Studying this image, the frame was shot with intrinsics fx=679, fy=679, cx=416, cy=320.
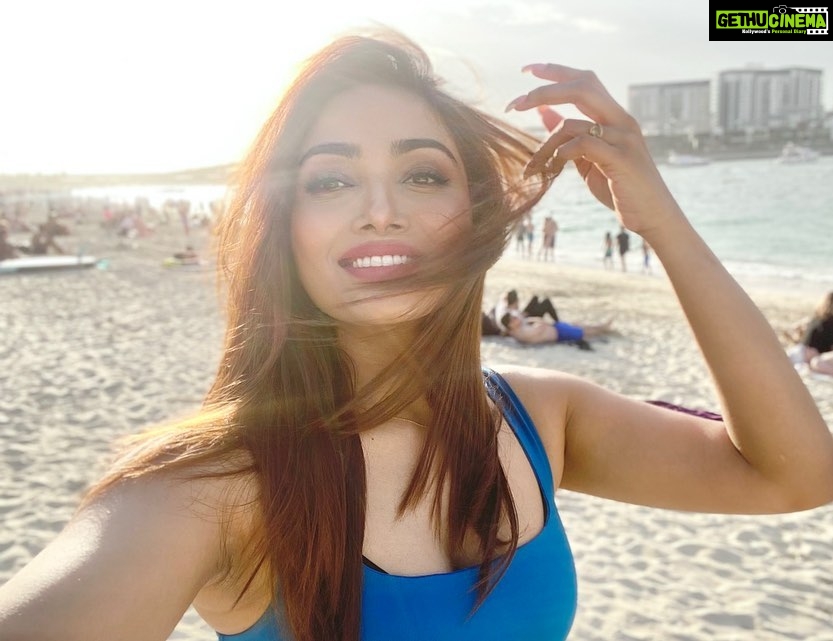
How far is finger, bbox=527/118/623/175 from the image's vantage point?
1506mm

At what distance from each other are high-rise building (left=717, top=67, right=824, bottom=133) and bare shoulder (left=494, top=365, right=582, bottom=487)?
382 feet

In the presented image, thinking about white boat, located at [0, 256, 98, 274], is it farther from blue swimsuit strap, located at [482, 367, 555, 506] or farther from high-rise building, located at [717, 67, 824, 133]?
high-rise building, located at [717, 67, 824, 133]

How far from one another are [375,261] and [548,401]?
632 mm

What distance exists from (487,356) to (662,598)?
5665mm

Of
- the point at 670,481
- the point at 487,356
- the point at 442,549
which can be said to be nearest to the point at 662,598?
the point at 670,481

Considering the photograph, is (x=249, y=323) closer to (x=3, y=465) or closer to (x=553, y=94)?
(x=553, y=94)

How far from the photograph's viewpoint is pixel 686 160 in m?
90.9

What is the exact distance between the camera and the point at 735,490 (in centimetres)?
163

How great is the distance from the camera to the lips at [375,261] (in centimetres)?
144

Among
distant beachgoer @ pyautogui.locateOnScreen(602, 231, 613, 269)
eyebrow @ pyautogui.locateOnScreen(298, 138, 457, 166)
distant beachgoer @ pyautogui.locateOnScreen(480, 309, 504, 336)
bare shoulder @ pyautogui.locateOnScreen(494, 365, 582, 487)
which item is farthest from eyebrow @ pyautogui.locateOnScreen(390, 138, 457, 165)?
distant beachgoer @ pyautogui.locateOnScreen(602, 231, 613, 269)

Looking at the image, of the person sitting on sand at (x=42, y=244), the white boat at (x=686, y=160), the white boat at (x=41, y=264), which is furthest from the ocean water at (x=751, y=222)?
the white boat at (x=686, y=160)

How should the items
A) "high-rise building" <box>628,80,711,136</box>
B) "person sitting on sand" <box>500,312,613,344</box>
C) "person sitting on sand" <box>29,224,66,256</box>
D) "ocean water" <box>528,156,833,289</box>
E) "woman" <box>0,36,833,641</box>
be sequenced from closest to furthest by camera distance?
"woman" <box>0,36,833,641</box> < "person sitting on sand" <box>500,312,613,344</box> < "person sitting on sand" <box>29,224,66,256</box> < "ocean water" <box>528,156,833,289</box> < "high-rise building" <box>628,80,711,136</box>

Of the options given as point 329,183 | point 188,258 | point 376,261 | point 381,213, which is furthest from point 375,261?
point 188,258

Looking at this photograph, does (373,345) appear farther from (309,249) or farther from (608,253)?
(608,253)
